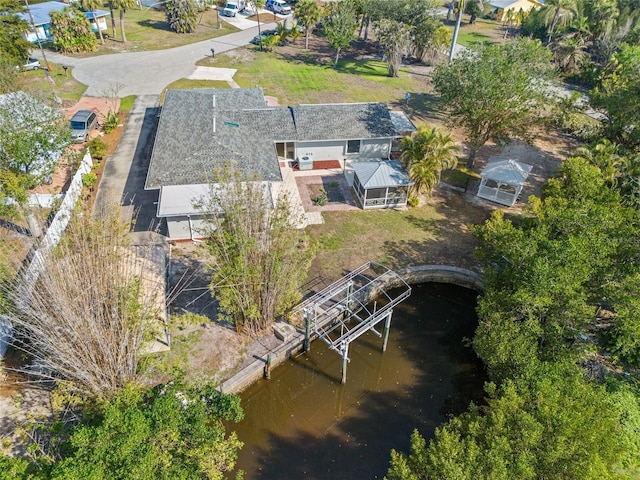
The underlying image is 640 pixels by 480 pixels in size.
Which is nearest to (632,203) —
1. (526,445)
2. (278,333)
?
(526,445)

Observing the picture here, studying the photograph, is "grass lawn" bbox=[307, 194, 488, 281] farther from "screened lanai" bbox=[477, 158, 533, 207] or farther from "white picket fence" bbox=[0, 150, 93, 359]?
"white picket fence" bbox=[0, 150, 93, 359]

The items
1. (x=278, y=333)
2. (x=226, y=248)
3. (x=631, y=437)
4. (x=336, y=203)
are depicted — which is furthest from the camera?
(x=336, y=203)

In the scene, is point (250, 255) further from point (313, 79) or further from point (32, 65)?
point (32, 65)

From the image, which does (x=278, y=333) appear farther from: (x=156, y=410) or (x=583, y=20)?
(x=583, y=20)

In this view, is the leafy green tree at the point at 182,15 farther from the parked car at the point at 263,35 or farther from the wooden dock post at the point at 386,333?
the wooden dock post at the point at 386,333

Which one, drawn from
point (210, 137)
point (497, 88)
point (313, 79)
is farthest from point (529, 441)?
point (313, 79)

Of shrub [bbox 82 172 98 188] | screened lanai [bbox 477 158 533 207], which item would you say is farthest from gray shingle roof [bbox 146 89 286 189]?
screened lanai [bbox 477 158 533 207]
